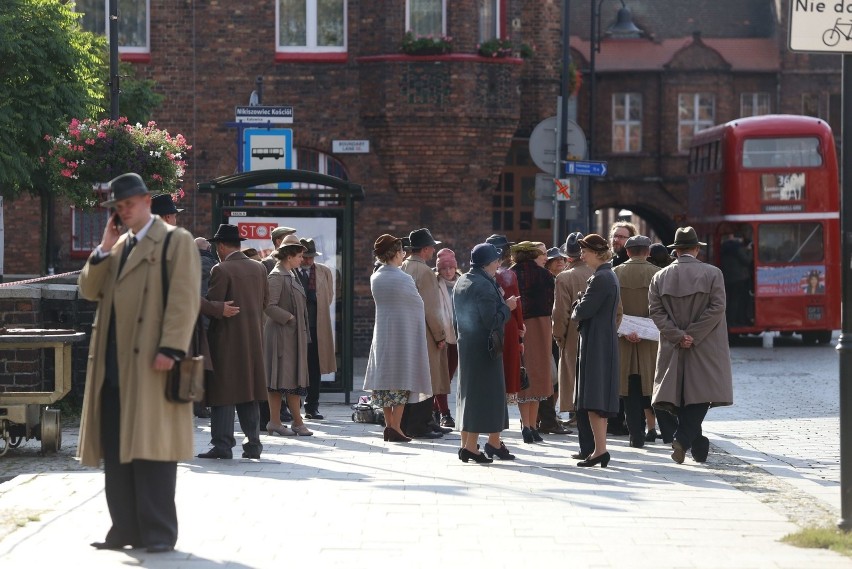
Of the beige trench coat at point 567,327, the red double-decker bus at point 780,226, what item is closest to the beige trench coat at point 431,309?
the beige trench coat at point 567,327

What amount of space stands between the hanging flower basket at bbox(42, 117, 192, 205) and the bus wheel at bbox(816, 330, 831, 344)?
15890 mm

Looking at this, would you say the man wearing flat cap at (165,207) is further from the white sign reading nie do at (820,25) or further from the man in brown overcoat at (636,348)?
the white sign reading nie do at (820,25)

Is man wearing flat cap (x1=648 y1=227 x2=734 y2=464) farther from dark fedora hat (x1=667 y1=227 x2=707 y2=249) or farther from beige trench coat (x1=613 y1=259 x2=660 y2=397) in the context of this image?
beige trench coat (x1=613 y1=259 x2=660 y2=397)

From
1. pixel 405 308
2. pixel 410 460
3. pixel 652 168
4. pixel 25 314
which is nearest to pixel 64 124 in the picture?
pixel 25 314

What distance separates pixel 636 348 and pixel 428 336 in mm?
2050

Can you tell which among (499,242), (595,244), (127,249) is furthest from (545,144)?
(127,249)

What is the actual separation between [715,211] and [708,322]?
65.8 ft

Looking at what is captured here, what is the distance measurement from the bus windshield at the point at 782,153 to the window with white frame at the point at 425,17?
21.6ft

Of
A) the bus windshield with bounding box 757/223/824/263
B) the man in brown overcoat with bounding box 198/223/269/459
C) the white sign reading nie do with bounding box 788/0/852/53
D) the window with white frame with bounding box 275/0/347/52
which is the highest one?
the window with white frame with bounding box 275/0/347/52

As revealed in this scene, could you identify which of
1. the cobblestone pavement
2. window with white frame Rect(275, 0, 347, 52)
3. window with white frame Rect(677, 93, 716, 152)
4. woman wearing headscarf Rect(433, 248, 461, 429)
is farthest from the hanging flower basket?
window with white frame Rect(677, 93, 716, 152)

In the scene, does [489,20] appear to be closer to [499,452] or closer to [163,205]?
[499,452]

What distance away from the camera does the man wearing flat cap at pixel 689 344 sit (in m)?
12.5

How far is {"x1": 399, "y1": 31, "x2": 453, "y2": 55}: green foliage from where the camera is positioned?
28.0 meters

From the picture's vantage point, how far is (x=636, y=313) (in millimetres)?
14125
